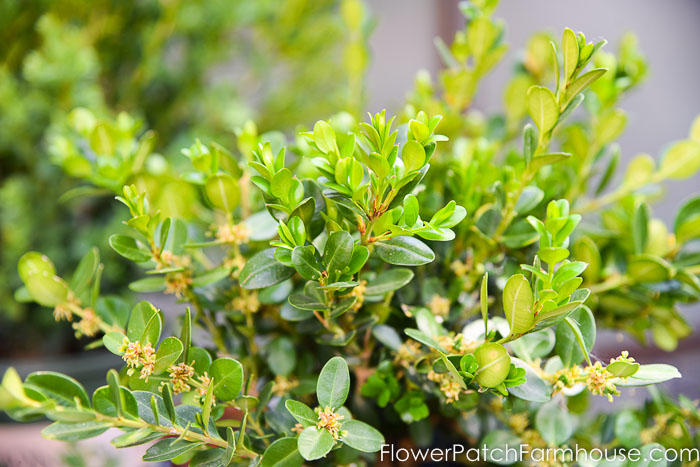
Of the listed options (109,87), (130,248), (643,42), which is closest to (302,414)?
(130,248)

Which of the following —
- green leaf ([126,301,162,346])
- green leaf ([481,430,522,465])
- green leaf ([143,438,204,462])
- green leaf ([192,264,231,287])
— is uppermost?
green leaf ([192,264,231,287])

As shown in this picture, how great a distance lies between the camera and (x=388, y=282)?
0.28 m

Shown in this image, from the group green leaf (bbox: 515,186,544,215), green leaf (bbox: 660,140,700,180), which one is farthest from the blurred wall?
green leaf (bbox: 515,186,544,215)

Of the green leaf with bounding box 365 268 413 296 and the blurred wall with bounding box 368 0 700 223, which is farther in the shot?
the blurred wall with bounding box 368 0 700 223

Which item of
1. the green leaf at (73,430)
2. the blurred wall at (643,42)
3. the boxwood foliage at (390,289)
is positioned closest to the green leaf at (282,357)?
the boxwood foliage at (390,289)

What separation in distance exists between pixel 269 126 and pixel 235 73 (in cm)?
35

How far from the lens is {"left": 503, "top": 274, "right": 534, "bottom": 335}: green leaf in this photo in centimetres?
23

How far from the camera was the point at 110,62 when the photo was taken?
2.56ft

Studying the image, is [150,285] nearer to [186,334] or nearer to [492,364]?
[186,334]

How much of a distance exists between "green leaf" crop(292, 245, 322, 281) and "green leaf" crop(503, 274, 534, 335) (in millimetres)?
85

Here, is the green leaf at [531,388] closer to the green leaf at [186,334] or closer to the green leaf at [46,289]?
the green leaf at [186,334]

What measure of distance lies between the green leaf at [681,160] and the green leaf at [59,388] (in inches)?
15.8

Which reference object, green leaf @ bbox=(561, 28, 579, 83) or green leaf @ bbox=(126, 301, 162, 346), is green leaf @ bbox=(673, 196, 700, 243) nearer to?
green leaf @ bbox=(561, 28, 579, 83)

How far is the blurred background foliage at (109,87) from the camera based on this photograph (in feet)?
2.18
